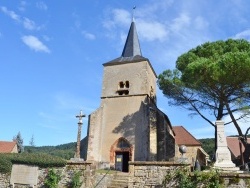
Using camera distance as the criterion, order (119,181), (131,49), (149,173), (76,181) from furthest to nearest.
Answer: (131,49), (119,181), (76,181), (149,173)

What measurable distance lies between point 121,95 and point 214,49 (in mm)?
8550

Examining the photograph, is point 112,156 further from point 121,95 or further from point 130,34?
point 130,34

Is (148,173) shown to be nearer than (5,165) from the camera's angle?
Yes

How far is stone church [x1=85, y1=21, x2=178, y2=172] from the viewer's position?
2064 centimetres

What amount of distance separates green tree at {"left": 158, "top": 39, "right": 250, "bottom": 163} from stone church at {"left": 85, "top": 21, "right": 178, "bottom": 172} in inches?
84.5

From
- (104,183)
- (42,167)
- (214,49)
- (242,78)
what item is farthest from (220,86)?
(42,167)

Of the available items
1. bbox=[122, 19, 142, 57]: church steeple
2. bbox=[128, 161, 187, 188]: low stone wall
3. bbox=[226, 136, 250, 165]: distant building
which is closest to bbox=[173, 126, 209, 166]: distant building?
bbox=[226, 136, 250, 165]: distant building

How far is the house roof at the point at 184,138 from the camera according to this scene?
30594 mm

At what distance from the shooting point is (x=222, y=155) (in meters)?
11.4

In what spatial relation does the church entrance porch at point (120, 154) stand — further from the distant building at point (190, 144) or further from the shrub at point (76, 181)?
the distant building at point (190, 144)

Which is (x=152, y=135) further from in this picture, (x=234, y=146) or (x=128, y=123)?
(x=234, y=146)

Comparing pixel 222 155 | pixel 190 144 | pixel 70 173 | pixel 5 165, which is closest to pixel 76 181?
pixel 70 173

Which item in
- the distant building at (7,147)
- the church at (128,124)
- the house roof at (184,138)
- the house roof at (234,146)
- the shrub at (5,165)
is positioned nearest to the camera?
the shrub at (5,165)

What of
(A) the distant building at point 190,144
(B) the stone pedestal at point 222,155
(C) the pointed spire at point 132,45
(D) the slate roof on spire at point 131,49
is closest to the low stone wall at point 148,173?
(B) the stone pedestal at point 222,155
